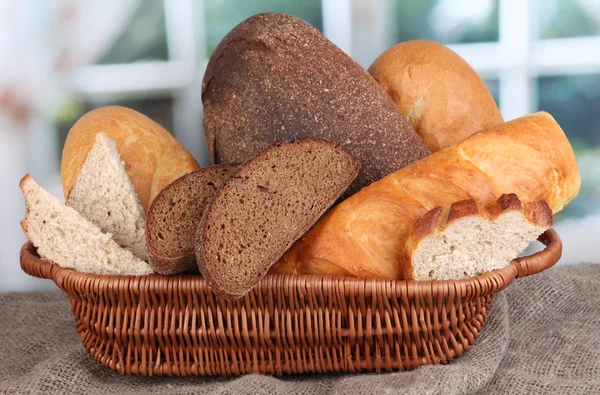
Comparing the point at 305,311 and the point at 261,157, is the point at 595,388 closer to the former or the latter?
the point at 305,311

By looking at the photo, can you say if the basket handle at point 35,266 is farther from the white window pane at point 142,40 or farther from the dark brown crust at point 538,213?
the dark brown crust at point 538,213

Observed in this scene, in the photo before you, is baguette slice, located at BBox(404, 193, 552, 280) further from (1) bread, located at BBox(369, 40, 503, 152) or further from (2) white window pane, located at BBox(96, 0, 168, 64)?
(2) white window pane, located at BBox(96, 0, 168, 64)

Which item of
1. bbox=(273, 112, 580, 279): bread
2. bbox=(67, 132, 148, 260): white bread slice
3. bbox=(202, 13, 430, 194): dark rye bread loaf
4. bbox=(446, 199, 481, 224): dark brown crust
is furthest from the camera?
bbox=(202, 13, 430, 194): dark rye bread loaf

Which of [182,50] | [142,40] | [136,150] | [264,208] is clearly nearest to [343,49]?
[182,50]

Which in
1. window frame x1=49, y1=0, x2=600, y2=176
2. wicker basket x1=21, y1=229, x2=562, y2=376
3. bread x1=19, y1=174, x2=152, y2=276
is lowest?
wicker basket x1=21, y1=229, x2=562, y2=376

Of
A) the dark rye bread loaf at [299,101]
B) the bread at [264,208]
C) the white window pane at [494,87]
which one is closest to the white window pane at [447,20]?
the white window pane at [494,87]

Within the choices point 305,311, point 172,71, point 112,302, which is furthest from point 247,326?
point 172,71

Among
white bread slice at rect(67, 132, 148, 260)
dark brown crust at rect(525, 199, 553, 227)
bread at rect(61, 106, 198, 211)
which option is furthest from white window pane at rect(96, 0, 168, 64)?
dark brown crust at rect(525, 199, 553, 227)
